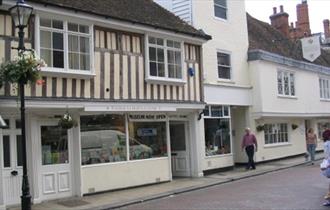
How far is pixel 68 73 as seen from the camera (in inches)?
561

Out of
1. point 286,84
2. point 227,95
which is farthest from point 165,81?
point 286,84

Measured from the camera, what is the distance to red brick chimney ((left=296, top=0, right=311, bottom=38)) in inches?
1420

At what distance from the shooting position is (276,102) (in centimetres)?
2453

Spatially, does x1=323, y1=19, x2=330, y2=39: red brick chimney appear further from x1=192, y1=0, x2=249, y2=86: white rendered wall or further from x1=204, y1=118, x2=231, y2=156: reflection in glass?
x1=204, y1=118, x2=231, y2=156: reflection in glass

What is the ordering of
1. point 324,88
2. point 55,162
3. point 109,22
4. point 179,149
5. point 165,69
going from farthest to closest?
point 324,88 → point 179,149 → point 165,69 → point 109,22 → point 55,162

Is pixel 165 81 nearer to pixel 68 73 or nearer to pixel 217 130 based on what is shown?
pixel 68 73

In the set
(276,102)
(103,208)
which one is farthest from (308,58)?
(103,208)

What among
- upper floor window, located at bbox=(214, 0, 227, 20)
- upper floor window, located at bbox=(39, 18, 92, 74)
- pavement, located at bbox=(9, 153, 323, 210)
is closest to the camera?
pavement, located at bbox=(9, 153, 323, 210)

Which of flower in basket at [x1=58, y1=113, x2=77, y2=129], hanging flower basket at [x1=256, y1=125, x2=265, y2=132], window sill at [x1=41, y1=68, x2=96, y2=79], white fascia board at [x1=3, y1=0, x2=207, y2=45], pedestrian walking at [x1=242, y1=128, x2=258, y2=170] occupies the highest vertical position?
white fascia board at [x1=3, y1=0, x2=207, y2=45]

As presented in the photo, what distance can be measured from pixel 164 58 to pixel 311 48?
13804mm

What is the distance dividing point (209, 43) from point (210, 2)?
181 cm

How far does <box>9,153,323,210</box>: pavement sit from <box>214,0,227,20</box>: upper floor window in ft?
22.1

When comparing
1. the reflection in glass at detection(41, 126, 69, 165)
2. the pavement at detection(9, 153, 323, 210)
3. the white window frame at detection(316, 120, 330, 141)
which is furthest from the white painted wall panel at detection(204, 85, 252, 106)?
the white window frame at detection(316, 120, 330, 141)

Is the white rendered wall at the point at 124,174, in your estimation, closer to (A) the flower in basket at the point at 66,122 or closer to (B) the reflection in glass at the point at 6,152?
(A) the flower in basket at the point at 66,122
